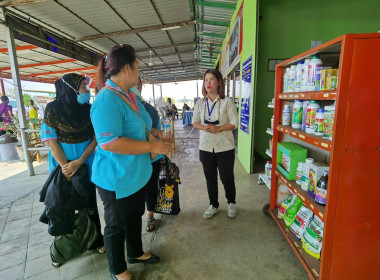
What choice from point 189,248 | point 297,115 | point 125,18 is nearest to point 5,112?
point 125,18

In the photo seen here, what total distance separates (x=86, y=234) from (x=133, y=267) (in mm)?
485

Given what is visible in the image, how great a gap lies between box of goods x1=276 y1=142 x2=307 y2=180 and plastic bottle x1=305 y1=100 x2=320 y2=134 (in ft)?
1.23

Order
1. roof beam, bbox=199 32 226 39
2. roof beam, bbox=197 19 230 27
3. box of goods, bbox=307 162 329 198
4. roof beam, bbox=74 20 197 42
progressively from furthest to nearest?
roof beam, bbox=199 32 226 39, roof beam, bbox=74 20 197 42, roof beam, bbox=197 19 230 27, box of goods, bbox=307 162 329 198

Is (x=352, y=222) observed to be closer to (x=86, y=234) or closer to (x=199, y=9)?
(x=86, y=234)

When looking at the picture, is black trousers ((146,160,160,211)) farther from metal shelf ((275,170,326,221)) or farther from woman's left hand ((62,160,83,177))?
metal shelf ((275,170,326,221))

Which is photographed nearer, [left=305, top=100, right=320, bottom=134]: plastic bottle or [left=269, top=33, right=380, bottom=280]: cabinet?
[left=269, top=33, right=380, bottom=280]: cabinet

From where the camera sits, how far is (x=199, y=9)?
4840 millimetres

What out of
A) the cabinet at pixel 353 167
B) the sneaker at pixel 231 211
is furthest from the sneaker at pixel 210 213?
the cabinet at pixel 353 167

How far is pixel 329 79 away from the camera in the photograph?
4.42 feet

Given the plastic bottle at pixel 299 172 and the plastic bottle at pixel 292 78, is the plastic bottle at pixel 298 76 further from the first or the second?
the plastic bottle at pixel 299 172

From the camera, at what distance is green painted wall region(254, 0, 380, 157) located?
134 inches

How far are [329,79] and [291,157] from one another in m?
0.77

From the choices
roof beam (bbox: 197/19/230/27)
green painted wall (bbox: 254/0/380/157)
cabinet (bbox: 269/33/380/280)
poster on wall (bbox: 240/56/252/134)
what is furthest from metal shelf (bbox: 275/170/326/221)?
roof beam (bbox: 197/19/230/27)

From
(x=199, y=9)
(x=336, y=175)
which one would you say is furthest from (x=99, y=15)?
(x=336, y=175)
